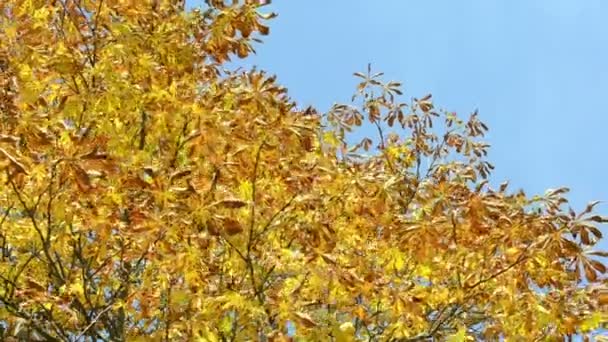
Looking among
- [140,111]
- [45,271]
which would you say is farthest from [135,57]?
[45,271]

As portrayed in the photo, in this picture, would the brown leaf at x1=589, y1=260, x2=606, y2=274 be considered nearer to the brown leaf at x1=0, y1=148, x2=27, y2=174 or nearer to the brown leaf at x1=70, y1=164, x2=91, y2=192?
the brown leaf at x1=70, y1=164, x2=91, y2=192

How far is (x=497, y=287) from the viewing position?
5.30 metres

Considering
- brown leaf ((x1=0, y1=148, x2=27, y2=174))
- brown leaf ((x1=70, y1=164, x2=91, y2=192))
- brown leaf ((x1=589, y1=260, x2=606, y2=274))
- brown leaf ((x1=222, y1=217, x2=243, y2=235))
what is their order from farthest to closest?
1. brown leaf ((x1=589, y1=260, x2=606, y2=274))
2. brown leaf ((x1=222, y1=217, x2=243, y2=235))
3. brown leaf ((x1=70, y1=164, x2=91, y2=192))
4. brown leaf ((x1=0, y1=148, x2=27, y2=174))

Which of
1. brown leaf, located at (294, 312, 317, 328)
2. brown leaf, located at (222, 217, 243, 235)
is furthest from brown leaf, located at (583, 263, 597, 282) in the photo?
brown leaf, located at (222, 217, 243, 235)

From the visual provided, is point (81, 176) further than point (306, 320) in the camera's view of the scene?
No

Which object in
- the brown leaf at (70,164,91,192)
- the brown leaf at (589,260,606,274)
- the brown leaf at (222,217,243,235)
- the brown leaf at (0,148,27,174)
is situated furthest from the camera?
the brown leaf at (589,260,606,274)

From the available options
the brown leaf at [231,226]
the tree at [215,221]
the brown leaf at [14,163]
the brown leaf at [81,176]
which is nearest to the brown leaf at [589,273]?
the tree at [215,221]

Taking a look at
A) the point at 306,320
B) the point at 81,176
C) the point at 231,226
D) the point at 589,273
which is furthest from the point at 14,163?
the point at 589,273

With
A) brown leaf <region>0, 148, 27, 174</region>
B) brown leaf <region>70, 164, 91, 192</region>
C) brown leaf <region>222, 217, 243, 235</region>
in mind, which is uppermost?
brown leaf <region>70, 164, 91, 192</region>

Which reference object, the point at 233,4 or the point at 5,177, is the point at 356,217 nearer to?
the point at 233,4

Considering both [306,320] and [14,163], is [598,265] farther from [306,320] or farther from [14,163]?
[14,163]

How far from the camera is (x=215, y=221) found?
4.39 m

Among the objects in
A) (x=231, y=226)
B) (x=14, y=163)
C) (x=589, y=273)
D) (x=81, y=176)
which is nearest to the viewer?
(x=14, y=163)

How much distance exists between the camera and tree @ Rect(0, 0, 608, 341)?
4.70m
